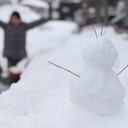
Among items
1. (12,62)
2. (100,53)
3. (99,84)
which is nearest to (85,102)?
(99,84)

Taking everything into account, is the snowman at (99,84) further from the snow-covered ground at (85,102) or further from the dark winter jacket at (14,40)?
the dark winter jacket at (14,40)

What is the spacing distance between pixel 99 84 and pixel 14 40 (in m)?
5.67

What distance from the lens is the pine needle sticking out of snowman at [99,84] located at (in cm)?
455

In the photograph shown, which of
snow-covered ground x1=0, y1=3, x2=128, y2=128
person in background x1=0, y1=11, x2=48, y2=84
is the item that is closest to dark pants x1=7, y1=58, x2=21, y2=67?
person in background x1=0, y1=11, x2=48, y2=84

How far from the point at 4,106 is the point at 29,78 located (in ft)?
4.94

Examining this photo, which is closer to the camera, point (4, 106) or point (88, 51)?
point (88, 51)

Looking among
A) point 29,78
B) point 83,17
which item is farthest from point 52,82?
point 83,17

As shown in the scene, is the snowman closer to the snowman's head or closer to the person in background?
the snowman's head

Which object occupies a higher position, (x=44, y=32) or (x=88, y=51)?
(x=88, y=51)

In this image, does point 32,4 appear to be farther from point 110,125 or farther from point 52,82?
point 110,125

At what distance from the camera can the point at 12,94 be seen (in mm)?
5805

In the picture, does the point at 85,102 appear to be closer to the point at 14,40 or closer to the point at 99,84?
the point at 99,84

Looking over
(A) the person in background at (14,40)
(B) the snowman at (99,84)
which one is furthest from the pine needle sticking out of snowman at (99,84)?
(A) the person in background at (14,40)

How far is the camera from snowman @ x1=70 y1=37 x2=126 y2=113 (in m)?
4.55
